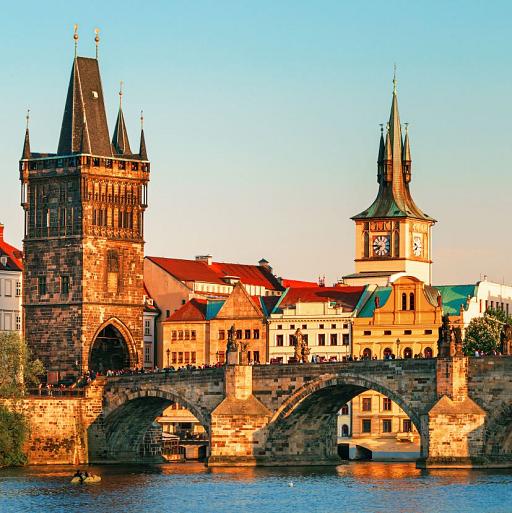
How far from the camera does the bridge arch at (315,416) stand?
146500 millimetres

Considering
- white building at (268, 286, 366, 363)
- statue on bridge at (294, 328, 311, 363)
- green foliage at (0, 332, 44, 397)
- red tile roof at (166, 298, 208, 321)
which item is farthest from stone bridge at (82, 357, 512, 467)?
red tile roof at (166, 298, 208, 321)

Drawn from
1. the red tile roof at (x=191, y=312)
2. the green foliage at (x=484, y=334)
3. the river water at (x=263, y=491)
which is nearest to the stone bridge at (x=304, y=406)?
the river water at (x=263, y=491)

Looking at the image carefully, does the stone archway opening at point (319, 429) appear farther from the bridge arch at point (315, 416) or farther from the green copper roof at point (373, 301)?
the green copper roof at point (373, 301)

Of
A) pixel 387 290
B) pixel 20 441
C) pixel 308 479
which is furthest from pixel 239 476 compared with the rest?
pixel 387 290

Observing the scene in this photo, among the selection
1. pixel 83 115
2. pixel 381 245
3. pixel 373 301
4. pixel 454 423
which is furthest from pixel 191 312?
pixel 454 423

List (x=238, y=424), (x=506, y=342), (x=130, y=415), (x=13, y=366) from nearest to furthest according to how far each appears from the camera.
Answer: (x=506, y=342) → (x=238, y=424) → (x=13, y=366) → (x=130, y=415)

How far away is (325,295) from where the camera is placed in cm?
18400

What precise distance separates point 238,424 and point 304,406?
407cm

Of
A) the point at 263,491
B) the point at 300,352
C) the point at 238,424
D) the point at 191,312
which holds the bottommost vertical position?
the point at 263,491

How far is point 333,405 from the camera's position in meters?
154

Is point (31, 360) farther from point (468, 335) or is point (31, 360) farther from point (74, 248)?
point (468, 335)

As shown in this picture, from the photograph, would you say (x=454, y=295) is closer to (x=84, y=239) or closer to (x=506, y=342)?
(x=84, y=239)

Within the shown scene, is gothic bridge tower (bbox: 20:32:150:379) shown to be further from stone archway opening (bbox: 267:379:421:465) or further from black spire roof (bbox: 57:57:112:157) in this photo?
stone archway opening (bbox: 267:379:421:465)

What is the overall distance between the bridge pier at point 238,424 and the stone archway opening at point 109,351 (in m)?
18.4
